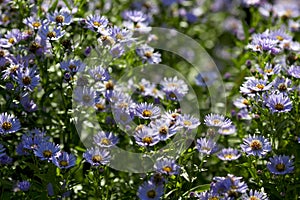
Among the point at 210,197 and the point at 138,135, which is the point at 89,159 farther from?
the point at 210,197

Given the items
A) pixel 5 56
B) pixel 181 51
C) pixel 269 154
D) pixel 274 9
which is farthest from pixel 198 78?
pixel 5 56

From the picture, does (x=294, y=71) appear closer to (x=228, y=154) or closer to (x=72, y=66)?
(x=228, y=154)

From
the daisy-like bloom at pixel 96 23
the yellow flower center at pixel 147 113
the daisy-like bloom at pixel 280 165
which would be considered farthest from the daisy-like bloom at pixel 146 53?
the daisy-like bloom at pixel 280 165

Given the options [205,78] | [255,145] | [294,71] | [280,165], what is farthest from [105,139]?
[205,78]

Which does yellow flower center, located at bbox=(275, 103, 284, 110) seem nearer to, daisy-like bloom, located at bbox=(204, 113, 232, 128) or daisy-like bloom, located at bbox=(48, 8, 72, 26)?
daisy-like bloom, located at bbox=(204, 113, 232, 128)

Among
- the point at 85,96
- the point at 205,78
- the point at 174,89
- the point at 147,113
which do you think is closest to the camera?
the point at 147,113
